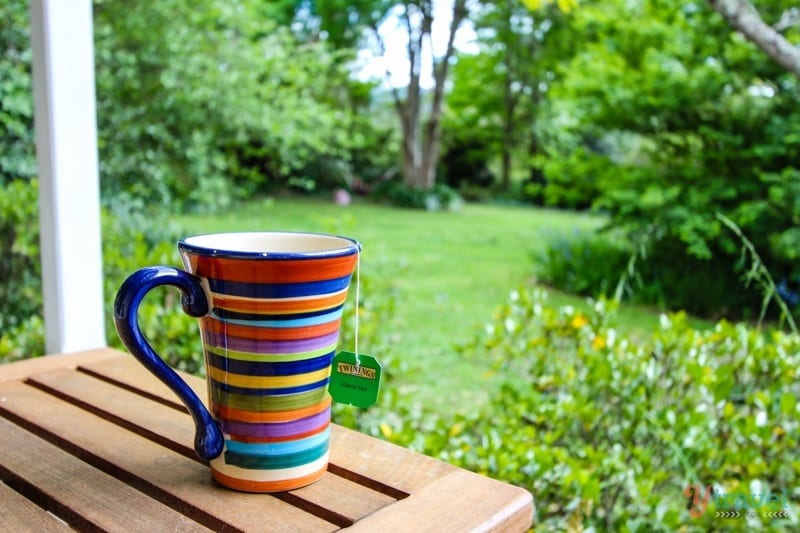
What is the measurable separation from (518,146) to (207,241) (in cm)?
1335

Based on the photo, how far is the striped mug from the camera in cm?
55

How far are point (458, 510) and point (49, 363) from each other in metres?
0.65

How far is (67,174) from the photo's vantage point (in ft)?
3.80

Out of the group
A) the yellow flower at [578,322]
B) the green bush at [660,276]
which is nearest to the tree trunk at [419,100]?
the green bush at [660,276]

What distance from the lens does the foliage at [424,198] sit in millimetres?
10797

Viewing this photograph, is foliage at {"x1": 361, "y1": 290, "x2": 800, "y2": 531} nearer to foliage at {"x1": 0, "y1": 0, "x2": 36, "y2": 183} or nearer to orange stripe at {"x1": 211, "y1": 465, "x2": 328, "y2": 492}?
orange stripe at {"x1": 211, "y1": 465, "x2": 328, "y2": 492}

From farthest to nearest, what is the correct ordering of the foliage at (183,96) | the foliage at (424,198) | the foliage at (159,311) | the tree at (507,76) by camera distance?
the tree at (507,76) → the foliage at (424,198) → the foliage at (183,96) → the foliage at (159,311)

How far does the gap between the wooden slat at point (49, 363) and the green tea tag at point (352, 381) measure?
0.51 m

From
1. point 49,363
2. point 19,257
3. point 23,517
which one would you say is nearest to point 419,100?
point 19,257

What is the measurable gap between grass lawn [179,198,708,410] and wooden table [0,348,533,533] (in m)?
1.32

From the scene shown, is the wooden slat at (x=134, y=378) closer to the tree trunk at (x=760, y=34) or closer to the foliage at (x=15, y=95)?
the tree trunk at (x=760, y=34)

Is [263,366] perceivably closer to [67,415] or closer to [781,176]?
[67,415]

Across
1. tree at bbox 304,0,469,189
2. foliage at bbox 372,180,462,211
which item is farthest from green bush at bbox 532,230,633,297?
tree at bbox 304,0,469,189

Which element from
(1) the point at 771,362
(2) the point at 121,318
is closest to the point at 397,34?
(1) the point at 771,362
